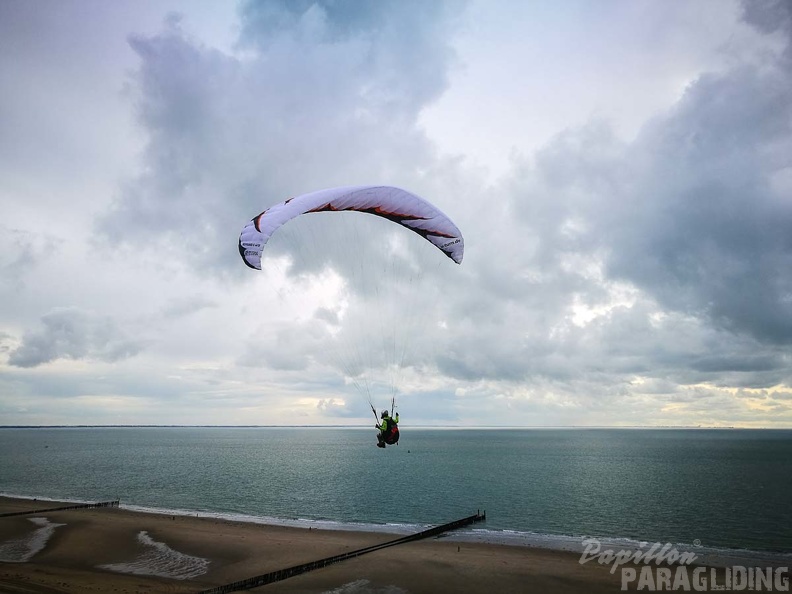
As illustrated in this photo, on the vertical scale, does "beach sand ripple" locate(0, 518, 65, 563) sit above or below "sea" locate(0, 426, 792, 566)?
above

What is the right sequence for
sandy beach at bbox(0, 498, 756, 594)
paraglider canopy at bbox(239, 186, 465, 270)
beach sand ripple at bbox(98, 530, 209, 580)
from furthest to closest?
beach sand ripple at bbox(98, 530, 209, 580) < sandy beach at bbox(0, 498, 756, 594) < paraglider canopy at bbox(239, 186, 465, 270)

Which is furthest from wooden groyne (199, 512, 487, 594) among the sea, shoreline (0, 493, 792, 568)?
the sea

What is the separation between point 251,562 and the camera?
67.5ft

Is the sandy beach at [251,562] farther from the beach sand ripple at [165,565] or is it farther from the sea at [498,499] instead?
the sea at [498,499]

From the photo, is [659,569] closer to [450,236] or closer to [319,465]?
[450,236]

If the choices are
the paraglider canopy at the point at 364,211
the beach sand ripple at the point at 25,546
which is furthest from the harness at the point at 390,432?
the beach sand ripple at the point at 25,546

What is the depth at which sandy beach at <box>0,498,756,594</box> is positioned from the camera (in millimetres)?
17359

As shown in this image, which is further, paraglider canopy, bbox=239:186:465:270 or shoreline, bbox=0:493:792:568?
shoreline, bbox=0:493:792:568

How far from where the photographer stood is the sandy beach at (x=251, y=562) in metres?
17.4

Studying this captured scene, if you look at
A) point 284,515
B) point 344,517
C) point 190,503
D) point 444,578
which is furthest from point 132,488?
Answer: point 444,578

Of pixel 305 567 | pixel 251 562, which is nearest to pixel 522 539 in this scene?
pixel 305 567

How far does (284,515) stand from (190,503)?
10082 mm

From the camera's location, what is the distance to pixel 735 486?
47062 millimetres

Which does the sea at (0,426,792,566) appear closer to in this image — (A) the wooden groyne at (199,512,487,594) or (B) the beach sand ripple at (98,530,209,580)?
(A) the wooden groyne at (199,512,487,594)
